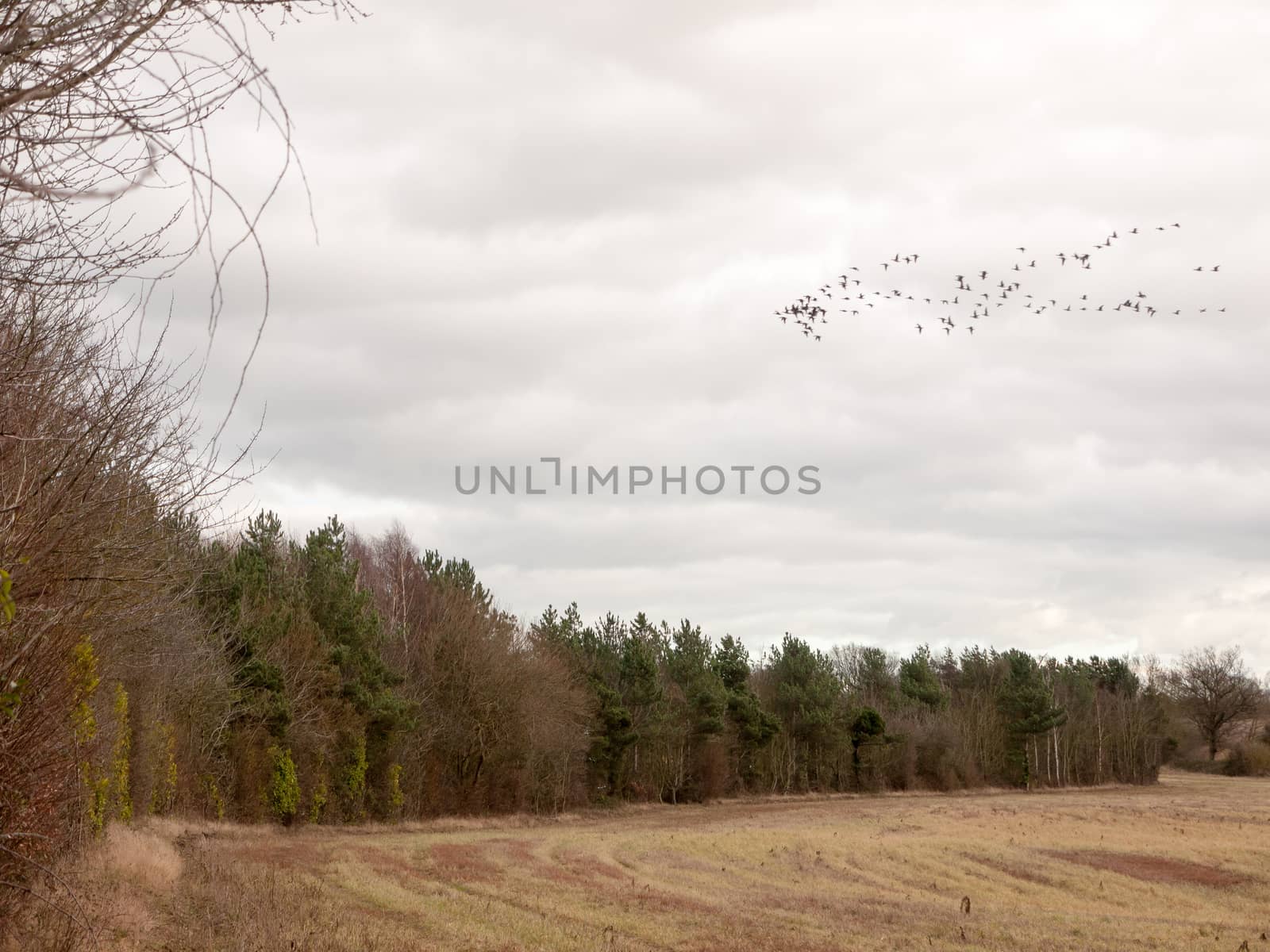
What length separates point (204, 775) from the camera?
34.9 m

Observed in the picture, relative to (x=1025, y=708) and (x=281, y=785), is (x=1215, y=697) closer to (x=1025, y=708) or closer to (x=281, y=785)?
(x=1025, y=708)

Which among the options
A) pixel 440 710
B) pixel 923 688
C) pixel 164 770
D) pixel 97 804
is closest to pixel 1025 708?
pixel 923 688

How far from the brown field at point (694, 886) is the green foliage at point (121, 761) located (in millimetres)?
1127

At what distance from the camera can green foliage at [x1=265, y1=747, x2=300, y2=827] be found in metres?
37.5

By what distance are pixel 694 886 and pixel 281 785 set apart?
743 inches

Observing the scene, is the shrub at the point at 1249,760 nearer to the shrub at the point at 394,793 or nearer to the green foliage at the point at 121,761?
the shrub at the point at 394,793

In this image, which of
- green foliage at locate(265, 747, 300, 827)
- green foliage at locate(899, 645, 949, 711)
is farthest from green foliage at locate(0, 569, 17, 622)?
green foliage at locate(899, 645, 949, 711)

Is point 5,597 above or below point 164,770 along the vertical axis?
above

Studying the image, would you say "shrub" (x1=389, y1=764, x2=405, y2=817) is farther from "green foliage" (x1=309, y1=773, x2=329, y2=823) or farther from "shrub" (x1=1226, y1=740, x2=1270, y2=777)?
"shrub" (x1=1226, y1=740, x2=1270, y2=777)

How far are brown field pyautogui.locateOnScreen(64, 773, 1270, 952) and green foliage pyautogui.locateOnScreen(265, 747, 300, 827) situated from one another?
1.27m

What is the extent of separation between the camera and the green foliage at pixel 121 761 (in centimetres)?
2273

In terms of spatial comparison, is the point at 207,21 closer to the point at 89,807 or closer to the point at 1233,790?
the point at 89,807

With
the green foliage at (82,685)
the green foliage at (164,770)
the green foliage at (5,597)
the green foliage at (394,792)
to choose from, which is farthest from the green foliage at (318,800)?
the green foliage at (5,597)

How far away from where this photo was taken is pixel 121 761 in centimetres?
2391
